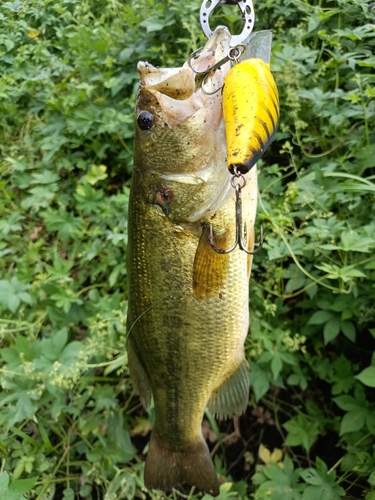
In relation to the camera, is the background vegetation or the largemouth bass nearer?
the largemouth bass

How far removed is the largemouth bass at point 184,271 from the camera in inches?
48.8

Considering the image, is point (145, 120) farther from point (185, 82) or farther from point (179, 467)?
point (179, 467)

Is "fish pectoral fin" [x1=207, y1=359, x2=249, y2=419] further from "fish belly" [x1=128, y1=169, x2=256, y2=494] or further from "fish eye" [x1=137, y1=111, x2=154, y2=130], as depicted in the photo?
"fish eye" [x1=137, y1=111, x2=154, y2=130]

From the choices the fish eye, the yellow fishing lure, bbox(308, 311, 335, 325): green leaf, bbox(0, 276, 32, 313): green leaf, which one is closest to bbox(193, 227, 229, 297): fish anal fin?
the fish eye

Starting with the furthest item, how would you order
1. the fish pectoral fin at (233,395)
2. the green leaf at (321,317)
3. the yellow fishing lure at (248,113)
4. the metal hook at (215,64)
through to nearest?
the green leaf at (321,317)
the fish pectoral fin at (233,395)
the metal hook at (215,64)
the yellow fishing lure at (248,113)

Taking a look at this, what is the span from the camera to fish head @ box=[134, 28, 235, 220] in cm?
117

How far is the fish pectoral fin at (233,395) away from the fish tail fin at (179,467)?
0.55ft

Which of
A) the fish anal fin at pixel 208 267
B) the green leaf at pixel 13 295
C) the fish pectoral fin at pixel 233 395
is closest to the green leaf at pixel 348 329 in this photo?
the fish pectoral fin at pixel 233 395

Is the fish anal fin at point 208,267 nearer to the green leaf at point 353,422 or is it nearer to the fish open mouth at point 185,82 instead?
the fish open mouth at point 185,82

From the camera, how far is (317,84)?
8.15ft

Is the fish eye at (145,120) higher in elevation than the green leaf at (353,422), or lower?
higher

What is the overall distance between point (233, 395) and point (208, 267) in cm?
61

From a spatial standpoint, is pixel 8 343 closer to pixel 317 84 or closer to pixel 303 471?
pixel 303 471

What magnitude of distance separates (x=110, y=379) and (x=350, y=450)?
1.26 metres
